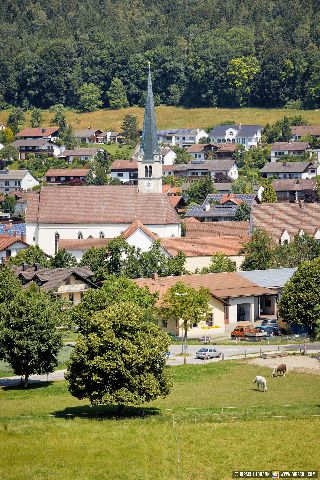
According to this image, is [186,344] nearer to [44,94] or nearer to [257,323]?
[257,323]

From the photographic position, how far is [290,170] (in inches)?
4188

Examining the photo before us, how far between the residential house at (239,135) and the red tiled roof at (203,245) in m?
50.4

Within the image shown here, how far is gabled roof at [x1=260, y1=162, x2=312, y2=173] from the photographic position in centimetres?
10644

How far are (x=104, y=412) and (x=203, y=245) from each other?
115ft

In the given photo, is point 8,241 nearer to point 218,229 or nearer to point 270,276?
point 218,229

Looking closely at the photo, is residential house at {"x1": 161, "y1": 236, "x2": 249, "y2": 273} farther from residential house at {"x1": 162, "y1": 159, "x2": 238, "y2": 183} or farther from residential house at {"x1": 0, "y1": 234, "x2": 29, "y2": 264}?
residential house at {"x1": 162, "y1": 159, "x2": 238, "y2": 183}

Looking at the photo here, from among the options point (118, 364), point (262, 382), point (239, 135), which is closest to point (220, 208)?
point (239, 135)

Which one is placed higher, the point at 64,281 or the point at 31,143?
the point at 31,143

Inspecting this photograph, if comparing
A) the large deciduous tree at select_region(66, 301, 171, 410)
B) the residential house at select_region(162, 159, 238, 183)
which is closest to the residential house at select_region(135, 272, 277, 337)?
the large deciduous tree at select_region(66, 301, 171, 410)

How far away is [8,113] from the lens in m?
145

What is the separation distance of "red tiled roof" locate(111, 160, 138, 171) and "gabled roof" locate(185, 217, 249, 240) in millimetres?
30659

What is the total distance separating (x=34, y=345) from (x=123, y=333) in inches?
265

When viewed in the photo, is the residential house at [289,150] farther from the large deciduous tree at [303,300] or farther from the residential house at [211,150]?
the large deciduous tree at [303,300]

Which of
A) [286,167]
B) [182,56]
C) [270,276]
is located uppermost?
[182,56]
